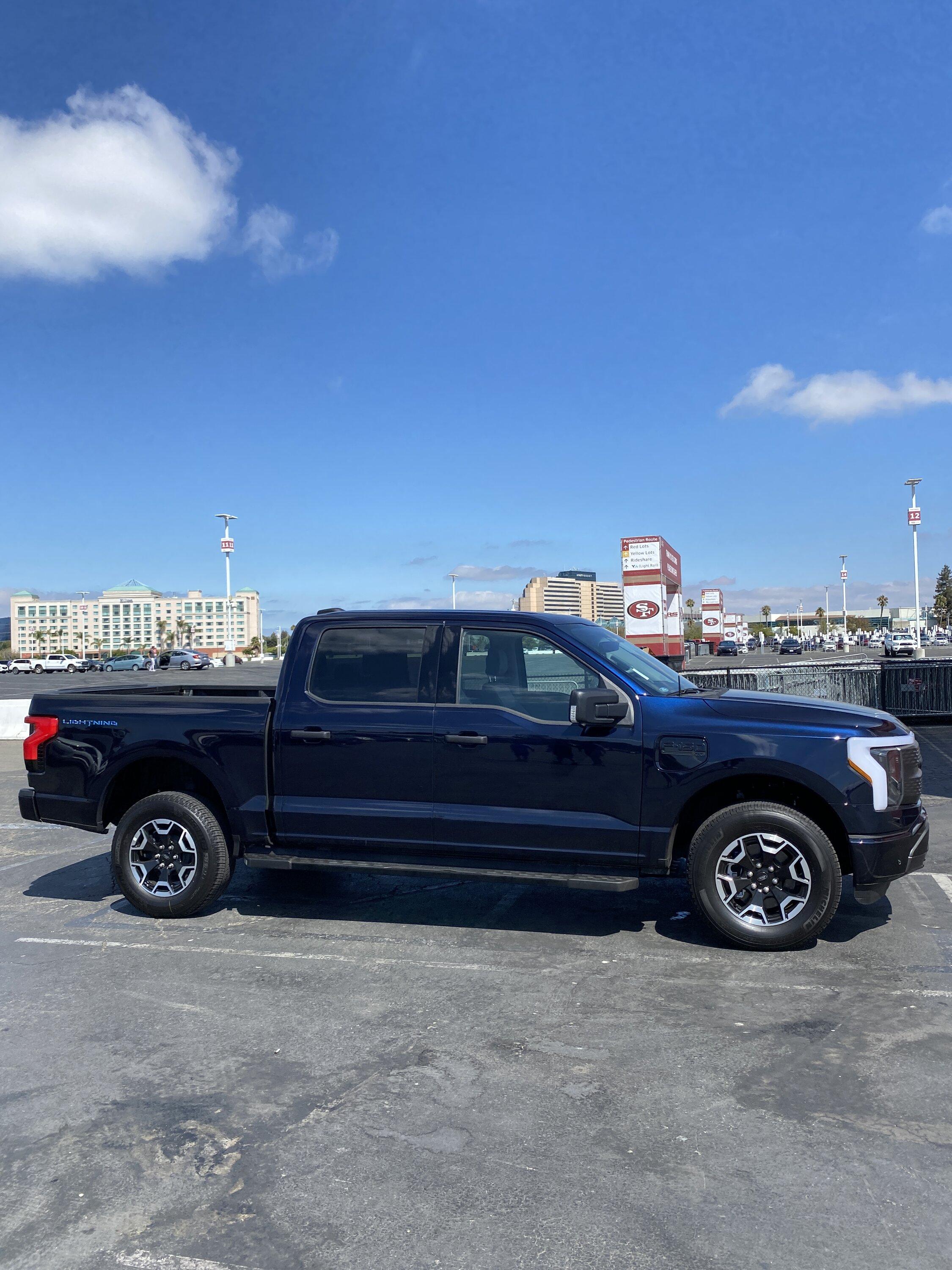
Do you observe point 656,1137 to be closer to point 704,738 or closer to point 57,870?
point 704,738

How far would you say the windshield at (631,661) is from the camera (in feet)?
18.5

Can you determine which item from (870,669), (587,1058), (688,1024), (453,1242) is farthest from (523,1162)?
(870,669)

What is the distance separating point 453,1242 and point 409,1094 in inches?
36.5

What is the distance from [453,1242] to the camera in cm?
273

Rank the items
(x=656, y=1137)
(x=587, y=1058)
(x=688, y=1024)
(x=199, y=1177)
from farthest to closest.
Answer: (x=688, y=1024)
(x=587, y=1058)
(x=656, y=1137)
(x=199, y=1177)

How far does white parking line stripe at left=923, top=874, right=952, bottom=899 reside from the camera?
6527mm

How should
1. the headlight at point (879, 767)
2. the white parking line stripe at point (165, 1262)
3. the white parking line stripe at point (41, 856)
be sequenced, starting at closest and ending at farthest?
the white parking line stripe at point (165, 1262), the headlight at point (879, 767), the white parking line stripe at point (41, 856)

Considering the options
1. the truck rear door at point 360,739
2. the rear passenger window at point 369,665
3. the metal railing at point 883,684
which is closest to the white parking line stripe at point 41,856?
the truck rear door at point 360,739

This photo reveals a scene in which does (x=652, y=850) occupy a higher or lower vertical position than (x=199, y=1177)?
higher

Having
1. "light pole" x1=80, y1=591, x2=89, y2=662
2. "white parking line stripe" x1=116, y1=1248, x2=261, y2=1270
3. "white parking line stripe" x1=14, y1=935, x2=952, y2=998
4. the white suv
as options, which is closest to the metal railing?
"white parking line stripe" x1=14, y1=935, x2=952, y2=998

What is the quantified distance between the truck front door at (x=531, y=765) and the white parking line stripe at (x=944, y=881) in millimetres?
2690

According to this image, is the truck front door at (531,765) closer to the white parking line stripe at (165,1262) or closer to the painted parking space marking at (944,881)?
the painted parking space marking at (944,881)

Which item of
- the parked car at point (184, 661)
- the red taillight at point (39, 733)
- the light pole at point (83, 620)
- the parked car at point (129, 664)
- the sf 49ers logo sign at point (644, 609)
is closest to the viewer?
the red taillight at point (39, 733)

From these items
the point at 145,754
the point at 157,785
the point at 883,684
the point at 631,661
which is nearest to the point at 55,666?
the point at 883,684
